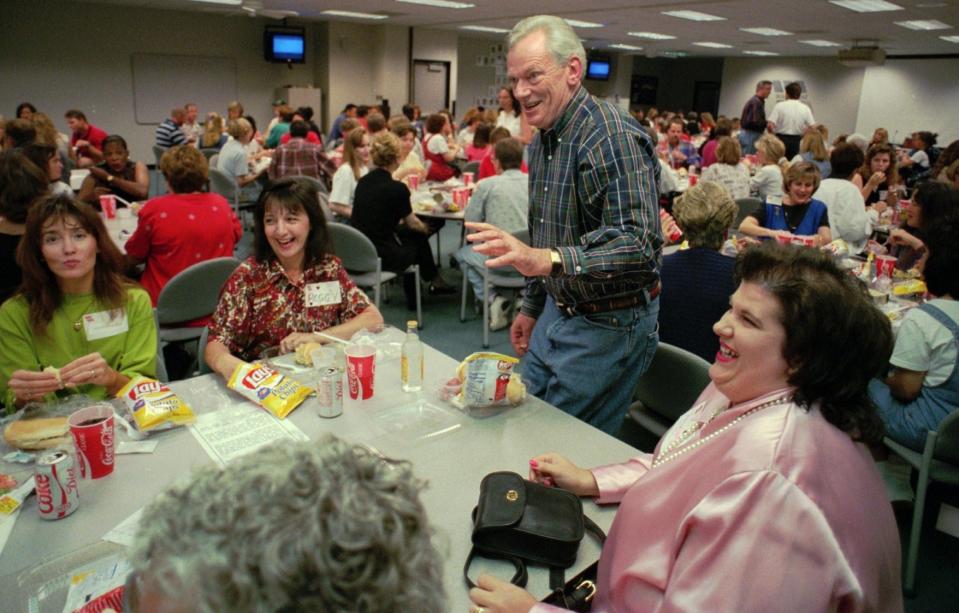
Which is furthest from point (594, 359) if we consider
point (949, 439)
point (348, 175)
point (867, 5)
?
point (867, 5)

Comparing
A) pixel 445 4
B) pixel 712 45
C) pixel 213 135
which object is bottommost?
pixel 213 135

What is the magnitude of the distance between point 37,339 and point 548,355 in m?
1.58

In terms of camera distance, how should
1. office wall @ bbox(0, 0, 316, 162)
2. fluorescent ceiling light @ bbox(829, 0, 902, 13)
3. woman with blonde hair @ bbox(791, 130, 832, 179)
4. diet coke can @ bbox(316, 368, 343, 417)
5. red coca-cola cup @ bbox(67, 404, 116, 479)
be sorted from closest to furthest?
1. red coca-cola cup @ bbox(67, 404, 116, 479)
2. diet coke can @ bbox(316, 368, 343, 417)
3. woman with blonde hair @ bbox(791, 130, 832, 179)
4. fluorescent ceiling light @ bbox(829, 0, 902, 13)
5. office wall @ bbox(0, 0, 316, 162)

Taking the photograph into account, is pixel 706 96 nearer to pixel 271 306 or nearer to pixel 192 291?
pixel 192 291

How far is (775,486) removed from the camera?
0.98 meters

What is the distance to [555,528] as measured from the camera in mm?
1260

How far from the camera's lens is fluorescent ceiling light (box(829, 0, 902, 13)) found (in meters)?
8.20

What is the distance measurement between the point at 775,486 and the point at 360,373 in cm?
118

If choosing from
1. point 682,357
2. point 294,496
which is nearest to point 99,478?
point 294,496

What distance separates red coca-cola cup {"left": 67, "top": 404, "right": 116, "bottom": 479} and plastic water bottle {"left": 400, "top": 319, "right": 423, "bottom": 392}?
79cm

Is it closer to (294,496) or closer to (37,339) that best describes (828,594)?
(294,496)

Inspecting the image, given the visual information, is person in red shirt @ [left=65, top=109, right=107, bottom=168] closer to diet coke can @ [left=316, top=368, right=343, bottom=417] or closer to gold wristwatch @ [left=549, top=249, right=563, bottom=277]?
diet coke can @ [left=316, top=368, right=343, bottom=417]

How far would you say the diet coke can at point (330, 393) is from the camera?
176 cm

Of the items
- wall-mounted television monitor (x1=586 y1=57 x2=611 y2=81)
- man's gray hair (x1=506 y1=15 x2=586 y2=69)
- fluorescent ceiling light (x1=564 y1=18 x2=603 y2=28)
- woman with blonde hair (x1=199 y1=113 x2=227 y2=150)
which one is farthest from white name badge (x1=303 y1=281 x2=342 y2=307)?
wall-mounted television monitor (x1=586 y1=57 x2=611 y2=81)
